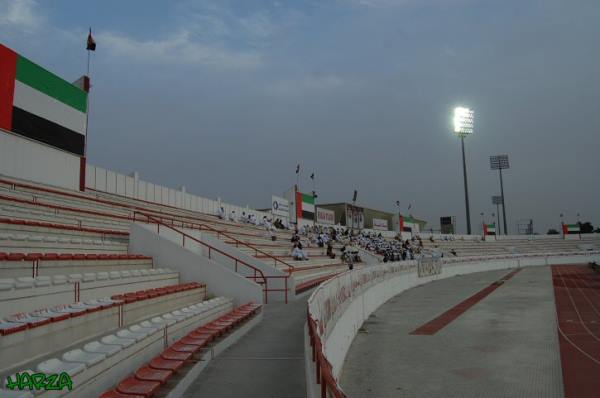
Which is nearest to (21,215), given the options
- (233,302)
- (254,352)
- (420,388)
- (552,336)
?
(233,302)

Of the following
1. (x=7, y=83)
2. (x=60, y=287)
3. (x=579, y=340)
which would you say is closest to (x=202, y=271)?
(x=60, y=287)

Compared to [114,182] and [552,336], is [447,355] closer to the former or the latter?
[552,336]

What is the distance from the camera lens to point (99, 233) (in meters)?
11.7

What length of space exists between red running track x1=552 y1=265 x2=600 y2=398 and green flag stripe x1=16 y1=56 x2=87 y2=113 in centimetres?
1822

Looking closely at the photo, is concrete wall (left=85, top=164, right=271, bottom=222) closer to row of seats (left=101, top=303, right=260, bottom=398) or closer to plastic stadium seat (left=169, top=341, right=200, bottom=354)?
row of seats (left=101, top=303, right=260, bottom=398)

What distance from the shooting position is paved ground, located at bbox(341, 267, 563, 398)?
8.25 meters

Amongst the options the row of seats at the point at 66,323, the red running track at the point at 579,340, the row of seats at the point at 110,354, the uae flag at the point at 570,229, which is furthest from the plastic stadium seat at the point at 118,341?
the uae flag at the point at 570,229

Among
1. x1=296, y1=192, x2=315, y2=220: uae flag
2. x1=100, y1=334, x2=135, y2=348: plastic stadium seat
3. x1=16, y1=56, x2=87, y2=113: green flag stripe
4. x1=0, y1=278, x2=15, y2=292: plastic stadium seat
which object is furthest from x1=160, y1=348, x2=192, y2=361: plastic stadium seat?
x1=296, y1=192, x2=315, y2=220: uae flag

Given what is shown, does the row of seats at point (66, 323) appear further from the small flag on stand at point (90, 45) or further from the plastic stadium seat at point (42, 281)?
the small flag on stand at point (90, 45)

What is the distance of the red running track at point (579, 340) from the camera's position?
8.45 meters

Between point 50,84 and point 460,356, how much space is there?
1671cm

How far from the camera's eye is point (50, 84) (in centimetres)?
1742

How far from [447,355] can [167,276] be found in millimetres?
6837

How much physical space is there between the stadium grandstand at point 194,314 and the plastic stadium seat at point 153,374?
33mm
